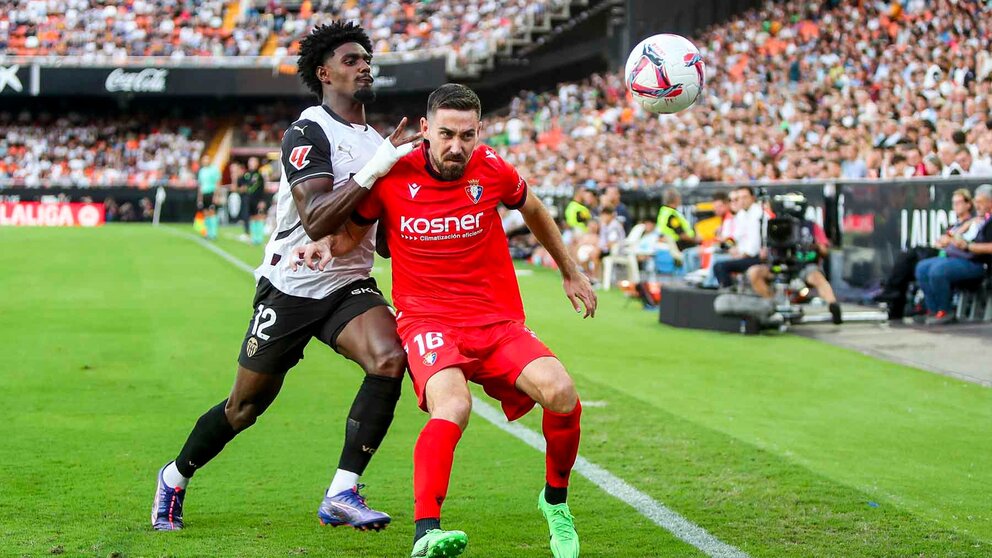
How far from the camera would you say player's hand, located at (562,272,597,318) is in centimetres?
546

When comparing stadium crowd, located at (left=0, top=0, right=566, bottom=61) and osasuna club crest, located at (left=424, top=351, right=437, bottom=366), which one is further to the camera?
stadium crowd, located at (left=0, top=0, right=566, bottom=61)

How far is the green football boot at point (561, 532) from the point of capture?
473 centimetres

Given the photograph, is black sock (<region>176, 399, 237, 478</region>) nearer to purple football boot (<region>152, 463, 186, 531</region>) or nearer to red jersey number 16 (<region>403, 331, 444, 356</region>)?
purple football boot (<region>152, 463, 186, 531</region>)

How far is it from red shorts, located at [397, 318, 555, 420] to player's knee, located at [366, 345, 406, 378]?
53mm

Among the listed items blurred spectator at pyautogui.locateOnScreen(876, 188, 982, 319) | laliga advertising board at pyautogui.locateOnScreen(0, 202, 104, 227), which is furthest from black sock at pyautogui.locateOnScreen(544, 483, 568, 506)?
laliga advertising board at pyautogui.locateOnScreen(0, 202, 104, 227)

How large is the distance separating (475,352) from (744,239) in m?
11.2

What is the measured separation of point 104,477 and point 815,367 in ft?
22.5

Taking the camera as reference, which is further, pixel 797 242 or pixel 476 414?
pixel 797 242

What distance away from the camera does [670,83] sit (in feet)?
23.2

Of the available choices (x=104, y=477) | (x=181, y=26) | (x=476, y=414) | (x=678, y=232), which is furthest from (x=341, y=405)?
(x=181, y=26)

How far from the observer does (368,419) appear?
5.07 meters

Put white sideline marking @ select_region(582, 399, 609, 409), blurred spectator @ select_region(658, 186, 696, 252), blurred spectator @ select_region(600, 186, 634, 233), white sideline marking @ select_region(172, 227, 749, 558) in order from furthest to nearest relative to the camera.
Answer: blurred spectator @ select_region(600, 186, 634, 233), blurred spectator @ select_region(658, 186, 696, 252), white sideline marking @ select_region(582, 399, 609, 409), white sideline marking @ select_region(172, 227, 749, 558)

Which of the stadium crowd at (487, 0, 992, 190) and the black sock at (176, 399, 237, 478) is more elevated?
the stadium crowd at (487, 0, 992, 190)

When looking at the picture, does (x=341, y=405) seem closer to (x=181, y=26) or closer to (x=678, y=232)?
(x=678, y=232)
